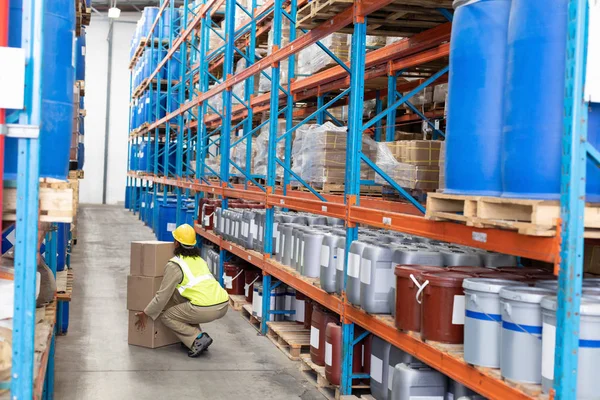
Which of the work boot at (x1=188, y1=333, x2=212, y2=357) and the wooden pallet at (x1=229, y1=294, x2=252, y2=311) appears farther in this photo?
the wooden pallet at (x1=229, y1=294, x2=252, y2=311)

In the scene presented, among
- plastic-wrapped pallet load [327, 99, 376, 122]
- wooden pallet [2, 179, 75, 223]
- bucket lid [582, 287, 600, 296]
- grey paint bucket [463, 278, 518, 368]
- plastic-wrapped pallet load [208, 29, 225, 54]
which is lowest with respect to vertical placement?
grey paint bucket [463, 278, 518, 368]

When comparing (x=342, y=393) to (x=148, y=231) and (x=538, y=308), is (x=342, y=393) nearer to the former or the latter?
(x=538, y=308)

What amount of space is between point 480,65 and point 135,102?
23.8 m

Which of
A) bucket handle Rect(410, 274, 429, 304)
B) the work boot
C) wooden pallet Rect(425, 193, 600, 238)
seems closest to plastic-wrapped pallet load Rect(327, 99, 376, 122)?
the work boot

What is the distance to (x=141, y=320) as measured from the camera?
305 inches

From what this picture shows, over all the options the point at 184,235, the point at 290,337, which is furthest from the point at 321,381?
the point at 184,235

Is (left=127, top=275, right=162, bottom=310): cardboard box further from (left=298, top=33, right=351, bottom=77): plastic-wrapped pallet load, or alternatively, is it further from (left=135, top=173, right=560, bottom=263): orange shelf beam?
(left=298, top=33, right=351, bottom=77): plastic-wrapped pallet load

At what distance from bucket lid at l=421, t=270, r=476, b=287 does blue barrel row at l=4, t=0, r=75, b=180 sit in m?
2.11

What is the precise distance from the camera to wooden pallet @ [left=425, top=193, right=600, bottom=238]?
3.20m

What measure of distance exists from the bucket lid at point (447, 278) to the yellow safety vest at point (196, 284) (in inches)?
135

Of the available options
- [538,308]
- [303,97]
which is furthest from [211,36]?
[538,308]

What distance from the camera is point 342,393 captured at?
19.2 feet

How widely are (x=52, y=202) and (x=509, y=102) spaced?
7.00 feet

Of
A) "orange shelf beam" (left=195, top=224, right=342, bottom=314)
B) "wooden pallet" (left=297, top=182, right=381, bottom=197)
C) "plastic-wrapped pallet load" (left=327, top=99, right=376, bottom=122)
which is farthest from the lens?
"plastic-wrapped pallet load" (left=327, top=99, right=376, bottom=122)
